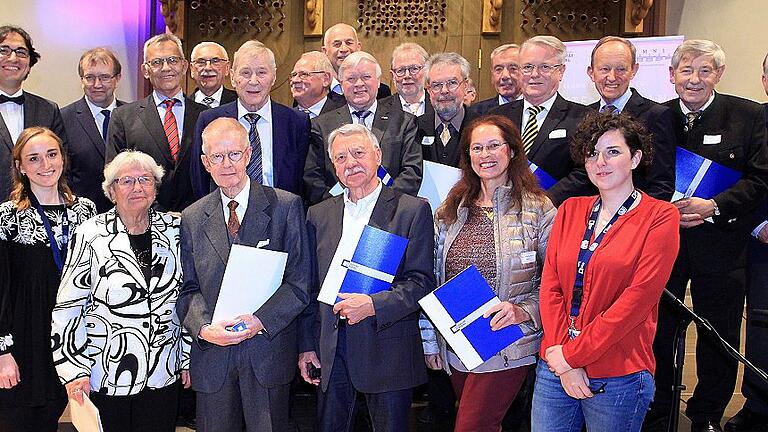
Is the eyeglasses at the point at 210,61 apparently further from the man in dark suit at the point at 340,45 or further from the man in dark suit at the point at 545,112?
the man in dark suit at the point at 545,112

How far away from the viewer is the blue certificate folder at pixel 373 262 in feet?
9.52

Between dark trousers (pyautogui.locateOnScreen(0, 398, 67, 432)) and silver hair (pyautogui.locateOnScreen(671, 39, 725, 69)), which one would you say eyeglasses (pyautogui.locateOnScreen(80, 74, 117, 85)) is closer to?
dark trousers (pyautogui.locateOnScreen(0, 398, 67, 432))

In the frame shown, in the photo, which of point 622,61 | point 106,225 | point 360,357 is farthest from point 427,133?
point 106,225

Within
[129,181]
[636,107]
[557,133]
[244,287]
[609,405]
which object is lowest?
[609,405]

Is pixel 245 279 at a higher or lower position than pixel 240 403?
higher

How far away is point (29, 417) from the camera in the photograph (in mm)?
3186

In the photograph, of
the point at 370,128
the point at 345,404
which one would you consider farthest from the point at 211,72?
the point at 345,404

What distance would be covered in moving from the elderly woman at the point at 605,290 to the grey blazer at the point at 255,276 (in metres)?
0.93

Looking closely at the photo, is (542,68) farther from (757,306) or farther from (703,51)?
(757,306)

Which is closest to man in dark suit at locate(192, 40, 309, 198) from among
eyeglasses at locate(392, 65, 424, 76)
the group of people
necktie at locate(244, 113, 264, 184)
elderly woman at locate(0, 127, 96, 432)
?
necktie at locate(244, 113, 264, 184)

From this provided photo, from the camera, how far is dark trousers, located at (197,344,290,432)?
2.86 m

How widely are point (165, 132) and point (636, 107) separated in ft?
7.74

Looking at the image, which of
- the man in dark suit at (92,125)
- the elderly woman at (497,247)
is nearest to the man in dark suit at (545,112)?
the elderly woman at (497,247)

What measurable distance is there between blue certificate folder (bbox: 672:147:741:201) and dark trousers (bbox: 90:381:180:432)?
2.41 metres
